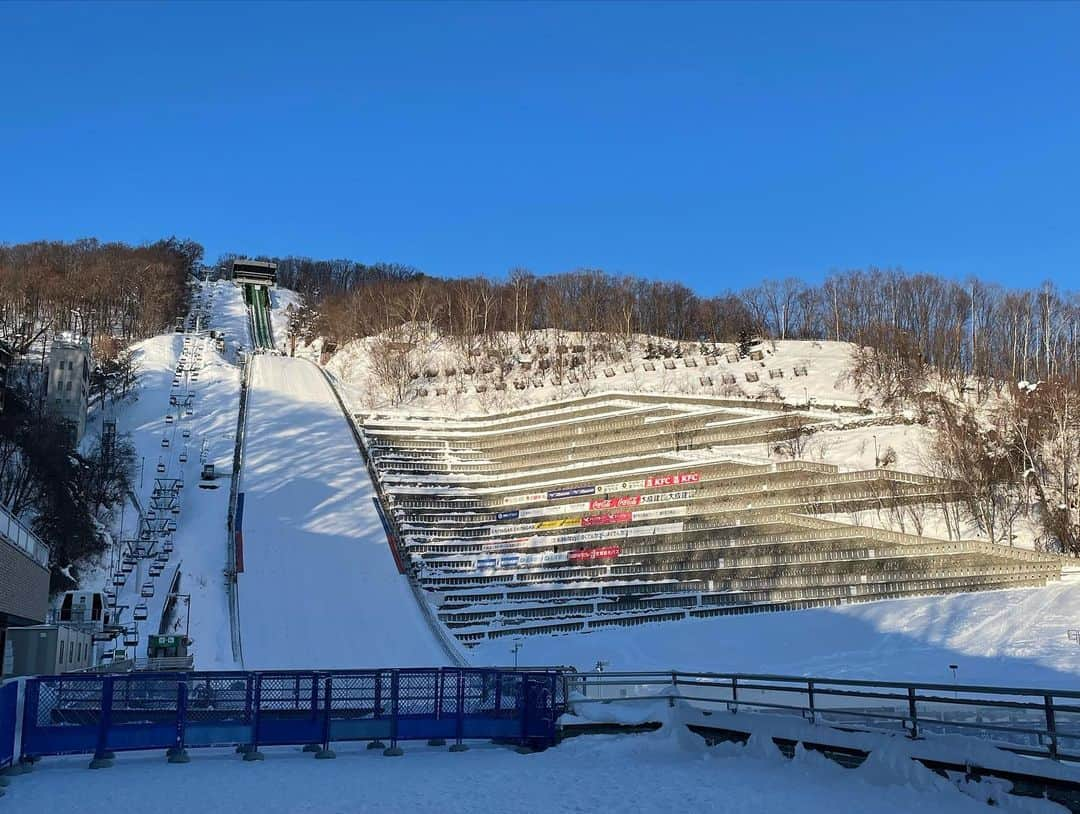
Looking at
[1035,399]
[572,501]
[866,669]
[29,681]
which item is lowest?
[866,669]

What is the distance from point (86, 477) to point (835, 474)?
3272 centimetres

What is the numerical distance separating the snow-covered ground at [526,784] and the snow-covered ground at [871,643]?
17.0 meters

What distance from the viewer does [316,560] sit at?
131ft

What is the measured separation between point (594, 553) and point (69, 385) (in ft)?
107

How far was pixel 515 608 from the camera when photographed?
37.8 metres

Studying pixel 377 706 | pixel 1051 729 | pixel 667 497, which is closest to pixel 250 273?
pixel 667 497

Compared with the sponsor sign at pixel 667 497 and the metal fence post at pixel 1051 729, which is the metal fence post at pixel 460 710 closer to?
the metal fence post at pixel 1051 729

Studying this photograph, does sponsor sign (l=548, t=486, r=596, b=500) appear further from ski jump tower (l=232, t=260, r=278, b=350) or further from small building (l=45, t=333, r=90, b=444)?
ski jump tower (l=232, t=260, r=278, b=350)

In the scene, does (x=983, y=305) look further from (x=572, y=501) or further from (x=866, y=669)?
(x=866, y=669)

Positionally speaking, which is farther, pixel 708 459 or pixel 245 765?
pixel 708 459

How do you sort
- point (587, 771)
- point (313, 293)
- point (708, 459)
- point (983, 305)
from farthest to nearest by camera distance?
1. point (313, 293)
2. point (983, 305)
3. point (708, 459)
4. point (587, 771)

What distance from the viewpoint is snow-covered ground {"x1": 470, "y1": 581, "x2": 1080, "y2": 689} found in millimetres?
27266

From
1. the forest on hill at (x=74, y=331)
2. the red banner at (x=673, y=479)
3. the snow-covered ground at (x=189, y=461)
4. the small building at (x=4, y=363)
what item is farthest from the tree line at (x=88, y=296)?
the red banner at (x=673, y=479)

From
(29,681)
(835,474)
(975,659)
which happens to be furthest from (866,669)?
(29,681)
